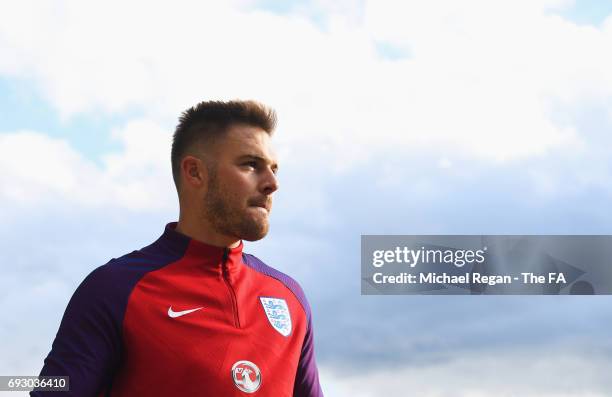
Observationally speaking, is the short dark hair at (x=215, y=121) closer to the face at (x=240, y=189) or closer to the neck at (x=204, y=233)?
the face at (x=240, y=189)

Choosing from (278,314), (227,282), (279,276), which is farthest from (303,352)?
(227,282)

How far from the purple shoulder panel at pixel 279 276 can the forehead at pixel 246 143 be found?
922mm

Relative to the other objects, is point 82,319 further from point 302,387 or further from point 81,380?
point 302,387

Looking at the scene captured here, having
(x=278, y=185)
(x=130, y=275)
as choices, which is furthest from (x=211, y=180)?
(x=130, y=275)

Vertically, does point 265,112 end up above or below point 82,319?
above

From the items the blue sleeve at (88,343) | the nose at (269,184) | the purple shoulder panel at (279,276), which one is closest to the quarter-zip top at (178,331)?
the blue sleeve at (88,343)

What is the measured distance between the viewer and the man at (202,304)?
4.86 metres

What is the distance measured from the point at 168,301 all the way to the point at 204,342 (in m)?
0.37

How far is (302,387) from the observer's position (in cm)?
562

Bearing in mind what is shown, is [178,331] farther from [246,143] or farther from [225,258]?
[246,143]

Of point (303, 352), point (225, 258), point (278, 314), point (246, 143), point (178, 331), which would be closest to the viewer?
point (178, 331)

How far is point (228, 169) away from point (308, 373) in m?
1.58

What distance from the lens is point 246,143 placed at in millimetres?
5297

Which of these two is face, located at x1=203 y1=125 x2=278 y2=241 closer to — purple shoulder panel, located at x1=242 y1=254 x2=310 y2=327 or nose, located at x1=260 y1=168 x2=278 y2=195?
nose, located at x1=260 y1=168 x2=278 y2=195
